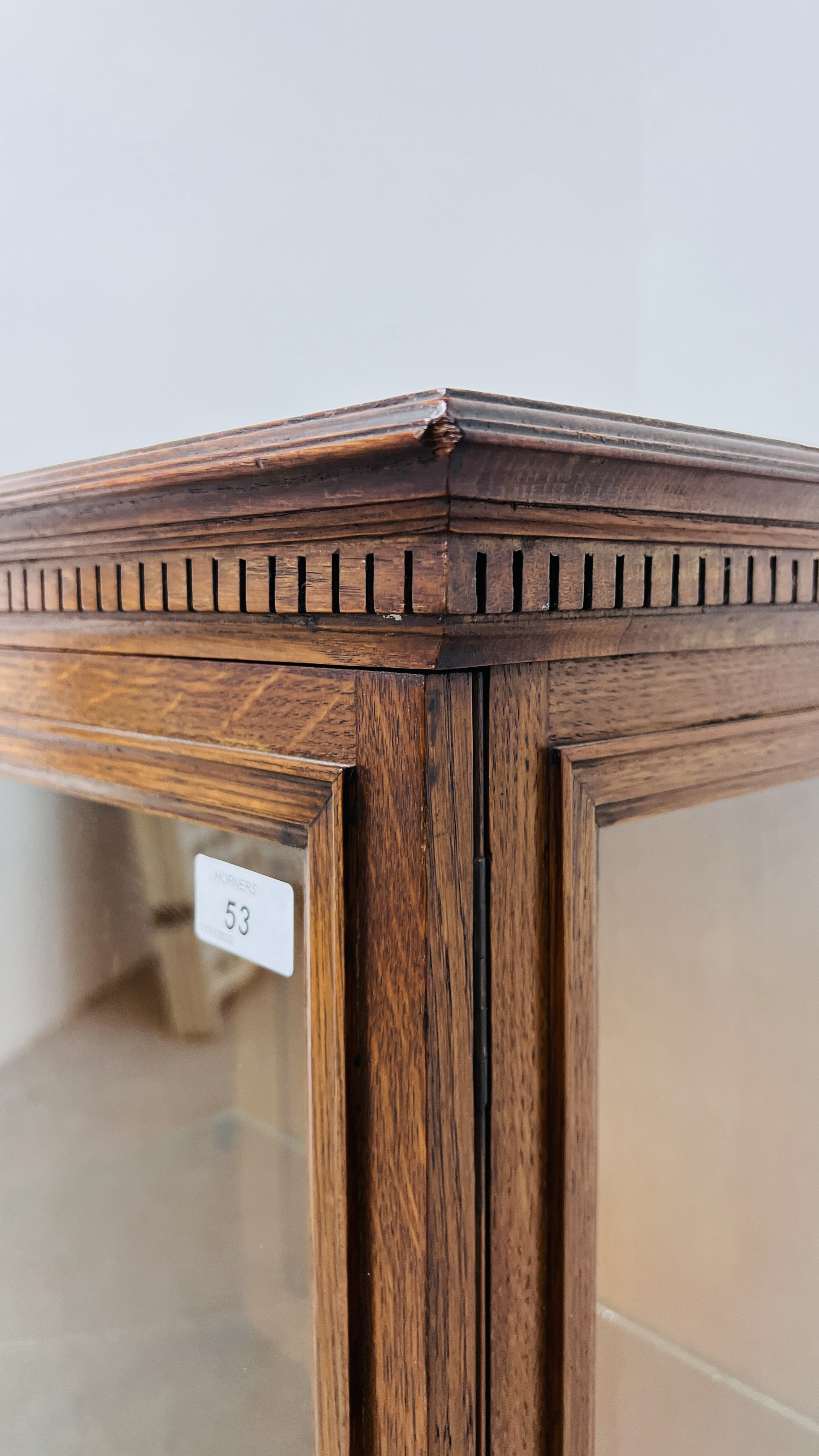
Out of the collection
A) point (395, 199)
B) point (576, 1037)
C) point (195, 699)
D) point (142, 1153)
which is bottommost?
point (142, 1153)

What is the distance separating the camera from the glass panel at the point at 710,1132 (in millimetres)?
410

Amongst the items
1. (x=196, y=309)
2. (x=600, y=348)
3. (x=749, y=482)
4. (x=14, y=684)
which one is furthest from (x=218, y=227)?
(x=749, y=482)

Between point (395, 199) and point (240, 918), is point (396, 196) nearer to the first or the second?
point (395, 199)

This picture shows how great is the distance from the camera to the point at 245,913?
1.35 ft

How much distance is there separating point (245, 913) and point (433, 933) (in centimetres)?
12

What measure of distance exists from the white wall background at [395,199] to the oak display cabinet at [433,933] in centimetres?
54

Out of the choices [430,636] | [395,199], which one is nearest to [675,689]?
[430,636]

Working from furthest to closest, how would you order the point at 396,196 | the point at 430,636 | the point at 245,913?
the point at 396,196, the point at 245,913, the point at 430,636

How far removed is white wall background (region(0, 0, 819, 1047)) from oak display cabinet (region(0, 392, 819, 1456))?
538mm

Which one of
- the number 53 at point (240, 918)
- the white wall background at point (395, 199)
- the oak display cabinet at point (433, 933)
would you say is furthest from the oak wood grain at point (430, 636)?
the white wall background at point (395, 199)

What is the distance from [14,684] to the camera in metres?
0.55

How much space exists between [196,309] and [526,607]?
0.83 metres

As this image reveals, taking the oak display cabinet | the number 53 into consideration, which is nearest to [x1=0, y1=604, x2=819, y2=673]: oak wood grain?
the oak display cabinet

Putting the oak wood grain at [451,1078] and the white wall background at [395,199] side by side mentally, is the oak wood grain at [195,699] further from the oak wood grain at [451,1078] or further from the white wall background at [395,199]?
the white wall background at [395,199]
